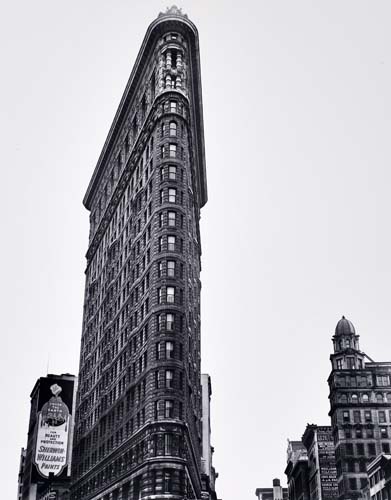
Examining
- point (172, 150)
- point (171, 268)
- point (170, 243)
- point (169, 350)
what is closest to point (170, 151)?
point (172, 150)

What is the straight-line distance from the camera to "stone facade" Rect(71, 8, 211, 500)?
290 ft

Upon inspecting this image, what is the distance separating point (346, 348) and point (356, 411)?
15.1 meters

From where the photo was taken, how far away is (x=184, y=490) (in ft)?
276

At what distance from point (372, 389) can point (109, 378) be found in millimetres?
71561

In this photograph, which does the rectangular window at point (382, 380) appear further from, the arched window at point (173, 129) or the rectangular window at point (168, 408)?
the rectangular window at point (168, 408)

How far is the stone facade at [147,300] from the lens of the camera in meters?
88.2

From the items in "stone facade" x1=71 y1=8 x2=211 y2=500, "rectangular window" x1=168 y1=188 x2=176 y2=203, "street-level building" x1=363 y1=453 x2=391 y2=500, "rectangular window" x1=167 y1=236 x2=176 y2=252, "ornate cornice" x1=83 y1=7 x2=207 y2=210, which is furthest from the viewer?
"street-level building" x1=363 y1=453 x2=391 y2=500

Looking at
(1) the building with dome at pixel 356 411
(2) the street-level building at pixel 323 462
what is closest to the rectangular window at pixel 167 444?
(1) the building with dome at pixel 356 411

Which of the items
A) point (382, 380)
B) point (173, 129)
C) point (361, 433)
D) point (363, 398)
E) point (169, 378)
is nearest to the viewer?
point (169, 378)

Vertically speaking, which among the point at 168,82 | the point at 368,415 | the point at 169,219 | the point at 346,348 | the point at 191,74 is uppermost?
the point at 191,74

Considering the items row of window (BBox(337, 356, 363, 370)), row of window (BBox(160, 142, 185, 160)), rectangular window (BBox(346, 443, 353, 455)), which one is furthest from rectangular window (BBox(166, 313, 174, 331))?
row of window (BBox(337, 356, 363, 370))

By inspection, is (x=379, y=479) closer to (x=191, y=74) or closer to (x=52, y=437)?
(x=52, y=437)

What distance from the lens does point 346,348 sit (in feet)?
559

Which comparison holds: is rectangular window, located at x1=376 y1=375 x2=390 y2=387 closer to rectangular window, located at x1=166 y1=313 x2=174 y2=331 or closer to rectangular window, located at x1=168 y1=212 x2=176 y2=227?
rectangular window, located at x1=168 y1=212 x2=176 y2=227
